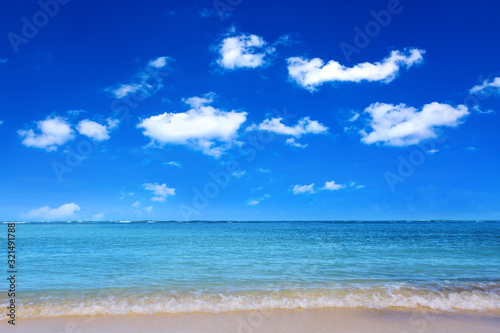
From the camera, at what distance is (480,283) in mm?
12656

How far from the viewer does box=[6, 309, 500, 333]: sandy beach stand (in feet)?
26.4

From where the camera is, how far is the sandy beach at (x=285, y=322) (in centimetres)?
805

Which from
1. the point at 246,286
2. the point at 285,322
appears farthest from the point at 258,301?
the point at 246,286

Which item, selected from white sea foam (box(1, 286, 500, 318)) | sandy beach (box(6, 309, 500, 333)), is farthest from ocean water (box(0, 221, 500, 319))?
sandy beach (box(6, 309, 500, 333))

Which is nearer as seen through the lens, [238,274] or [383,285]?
[383,285]

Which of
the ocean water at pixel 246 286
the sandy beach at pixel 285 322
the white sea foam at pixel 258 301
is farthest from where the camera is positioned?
the ocean water at pixel 246 286

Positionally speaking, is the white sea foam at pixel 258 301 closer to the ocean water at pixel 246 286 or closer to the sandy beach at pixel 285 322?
the ocean water at pixel 246 286

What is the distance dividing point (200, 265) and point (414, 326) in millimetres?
12372

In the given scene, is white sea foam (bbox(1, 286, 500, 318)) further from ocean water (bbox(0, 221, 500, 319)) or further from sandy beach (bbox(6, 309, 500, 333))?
sandy beach (bbox(6, 309, 500, 333))

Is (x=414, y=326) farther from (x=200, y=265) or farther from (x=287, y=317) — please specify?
(x=200, y=265)

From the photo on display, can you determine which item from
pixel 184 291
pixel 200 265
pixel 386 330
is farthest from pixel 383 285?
pixel 200 265

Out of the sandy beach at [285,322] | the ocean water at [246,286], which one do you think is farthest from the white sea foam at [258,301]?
the sandy beach at [285,322]

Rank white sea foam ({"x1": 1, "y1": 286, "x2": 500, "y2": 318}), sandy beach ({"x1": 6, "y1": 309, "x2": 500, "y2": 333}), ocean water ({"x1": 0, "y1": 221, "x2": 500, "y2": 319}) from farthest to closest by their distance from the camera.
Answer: ocean water ({"x1": 0, "y1": 221, "x2": 500, "y2": 319})
white sea foam ({"x1": 1, "y1": 286, "x2": 500, "y2": 318})
sandy beach ({"x1": 6, "y1": 309, "x2": 500, "y2": 333})

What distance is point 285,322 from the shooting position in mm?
8562
